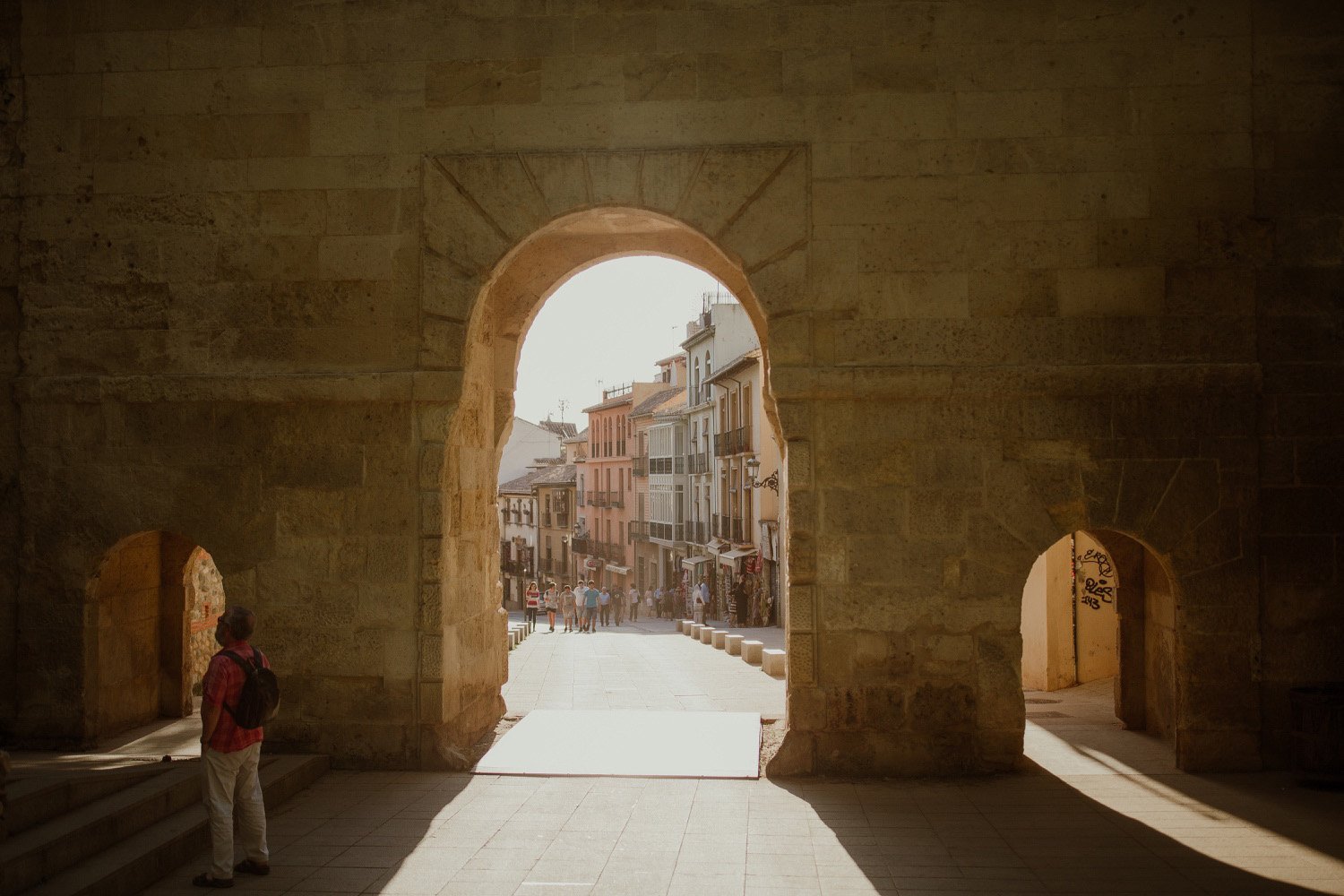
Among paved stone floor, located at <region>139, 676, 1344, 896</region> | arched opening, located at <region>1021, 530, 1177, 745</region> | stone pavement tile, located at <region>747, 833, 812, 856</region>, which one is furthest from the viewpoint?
arched opening, located at <region>1021, 530, 1177, 745</region>

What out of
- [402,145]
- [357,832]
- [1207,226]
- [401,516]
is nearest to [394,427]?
[401,516]

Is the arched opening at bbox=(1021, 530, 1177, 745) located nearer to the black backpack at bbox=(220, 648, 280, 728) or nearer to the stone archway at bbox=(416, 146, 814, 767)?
the stone archway at bbox=(416, 146, 814, 767)

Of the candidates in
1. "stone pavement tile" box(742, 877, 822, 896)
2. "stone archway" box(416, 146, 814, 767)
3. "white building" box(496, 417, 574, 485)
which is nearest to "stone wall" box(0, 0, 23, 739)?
"stone archway" box(416, 146, 814, 767)

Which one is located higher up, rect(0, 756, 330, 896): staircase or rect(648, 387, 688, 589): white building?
rect(648, 387, 688, 589): white building

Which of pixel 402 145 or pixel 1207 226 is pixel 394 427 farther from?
pixel 1207 226

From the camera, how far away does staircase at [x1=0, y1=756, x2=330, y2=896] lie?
17.3 ft

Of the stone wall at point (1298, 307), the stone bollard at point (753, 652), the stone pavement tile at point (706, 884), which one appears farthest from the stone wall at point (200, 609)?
the stone wall at point (1298, 307)

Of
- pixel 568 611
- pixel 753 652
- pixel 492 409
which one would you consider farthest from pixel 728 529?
pixel 492 409

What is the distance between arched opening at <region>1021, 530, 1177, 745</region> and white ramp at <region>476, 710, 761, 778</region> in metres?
3.13

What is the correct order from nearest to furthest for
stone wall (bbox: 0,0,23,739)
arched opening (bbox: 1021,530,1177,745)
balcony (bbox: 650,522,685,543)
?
1. stone wall (bbox: 0,0,23,739)
2. arched opening (bbox: 1021,530,1177,745)
3. balcony (bbox: 650,522,685,543)

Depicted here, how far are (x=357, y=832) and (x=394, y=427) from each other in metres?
2.83

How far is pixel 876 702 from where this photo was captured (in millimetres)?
7758

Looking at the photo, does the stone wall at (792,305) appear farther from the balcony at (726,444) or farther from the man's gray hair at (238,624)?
the balcony at (726,444)

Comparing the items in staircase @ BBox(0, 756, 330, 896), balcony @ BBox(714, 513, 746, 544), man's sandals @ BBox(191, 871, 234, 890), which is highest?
balcony @ BBox(714, 513, 746, 544)
